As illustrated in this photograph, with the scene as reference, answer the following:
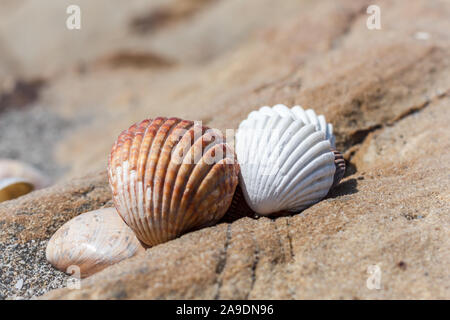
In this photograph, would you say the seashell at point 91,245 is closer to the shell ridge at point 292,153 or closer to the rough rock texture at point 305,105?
the rough rock texture at point 305,105

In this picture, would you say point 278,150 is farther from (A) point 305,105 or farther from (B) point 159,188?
(A) point 305,105

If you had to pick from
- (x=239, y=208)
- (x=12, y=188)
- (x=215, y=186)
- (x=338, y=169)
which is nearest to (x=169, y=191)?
(x=215, y=186)

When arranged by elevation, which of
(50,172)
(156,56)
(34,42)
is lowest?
(50,172)

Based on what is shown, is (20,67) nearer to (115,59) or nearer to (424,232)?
(115,59)

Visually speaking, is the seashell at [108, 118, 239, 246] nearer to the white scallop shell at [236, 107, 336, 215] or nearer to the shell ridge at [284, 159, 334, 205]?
the white scallop shell at [236, 107, 336, 215]

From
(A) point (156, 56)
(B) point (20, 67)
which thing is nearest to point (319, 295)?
(A) point (156, 56)

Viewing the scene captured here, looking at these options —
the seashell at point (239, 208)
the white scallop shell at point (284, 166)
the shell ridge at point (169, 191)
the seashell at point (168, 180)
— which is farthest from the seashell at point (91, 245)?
the white scallop shell at point (284, 166)
